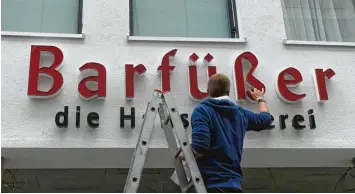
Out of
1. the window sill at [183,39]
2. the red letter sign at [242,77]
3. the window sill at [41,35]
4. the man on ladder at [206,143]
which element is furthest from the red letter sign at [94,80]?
the man on ladder at [206,143]

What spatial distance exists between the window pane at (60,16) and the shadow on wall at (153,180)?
2266 mm

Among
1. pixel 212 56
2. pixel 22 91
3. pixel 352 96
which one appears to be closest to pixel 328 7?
pixel 352 96

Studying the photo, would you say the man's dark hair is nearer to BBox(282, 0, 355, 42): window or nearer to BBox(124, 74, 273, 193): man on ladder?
BBox(124, 74, 273, 193): man on ladder

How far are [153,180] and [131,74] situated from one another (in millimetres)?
2404

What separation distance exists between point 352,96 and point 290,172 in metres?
2.01

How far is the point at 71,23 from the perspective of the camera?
22.0 feet

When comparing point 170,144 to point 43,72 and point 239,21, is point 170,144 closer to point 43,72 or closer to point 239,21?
point 43,72

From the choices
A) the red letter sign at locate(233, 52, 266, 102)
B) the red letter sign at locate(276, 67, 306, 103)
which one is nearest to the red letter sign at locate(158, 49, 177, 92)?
the red letter sign at locate(233, 52, 266, 102)

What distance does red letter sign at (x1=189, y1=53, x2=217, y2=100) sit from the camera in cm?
618

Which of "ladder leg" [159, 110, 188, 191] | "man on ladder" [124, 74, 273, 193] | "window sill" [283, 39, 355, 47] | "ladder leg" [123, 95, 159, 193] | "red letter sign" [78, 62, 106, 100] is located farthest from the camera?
"window sill" [283, 39, 355, 47]

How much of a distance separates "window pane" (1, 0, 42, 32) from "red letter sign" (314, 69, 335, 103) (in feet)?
12.3

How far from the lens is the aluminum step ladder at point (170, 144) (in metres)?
3.53

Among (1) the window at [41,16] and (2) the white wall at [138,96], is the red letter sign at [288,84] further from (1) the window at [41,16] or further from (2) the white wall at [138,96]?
(1) the window at [41,16]

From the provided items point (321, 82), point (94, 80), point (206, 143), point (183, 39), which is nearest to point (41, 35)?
point (94, 80)
